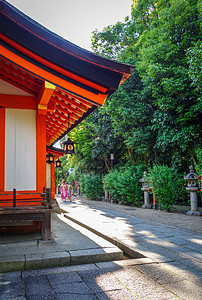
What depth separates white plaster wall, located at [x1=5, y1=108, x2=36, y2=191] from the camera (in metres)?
5.31

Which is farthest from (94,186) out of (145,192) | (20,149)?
(20,149)

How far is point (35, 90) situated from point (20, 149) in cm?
142

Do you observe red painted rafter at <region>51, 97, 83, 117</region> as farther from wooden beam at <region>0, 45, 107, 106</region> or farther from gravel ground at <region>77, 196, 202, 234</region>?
gravel ground at <region>77, 196, 202, 234</region>

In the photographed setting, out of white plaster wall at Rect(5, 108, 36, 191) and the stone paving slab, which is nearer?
the stone paving slab

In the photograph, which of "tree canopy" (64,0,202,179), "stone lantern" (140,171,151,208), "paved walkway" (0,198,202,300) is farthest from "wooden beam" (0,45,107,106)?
"stone lantern" (140,171,151,208)

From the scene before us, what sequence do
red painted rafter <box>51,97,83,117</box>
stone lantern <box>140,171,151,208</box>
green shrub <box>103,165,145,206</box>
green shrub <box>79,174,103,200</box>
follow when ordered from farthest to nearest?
green shrub <box>79,174,103,200</box>
green shrub <box>103,165,145,206</box>
stone lantern <box>140,171,151,208</box>
red painted rafter <box>51,97,83,117</box>

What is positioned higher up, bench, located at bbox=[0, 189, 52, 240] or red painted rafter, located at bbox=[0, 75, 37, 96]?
red painted rafter, located at bbox=[0, 75, 37, 96]

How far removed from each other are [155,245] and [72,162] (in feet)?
64.8

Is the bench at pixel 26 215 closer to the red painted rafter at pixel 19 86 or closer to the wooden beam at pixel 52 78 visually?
the wooden beam at pixel 52 78

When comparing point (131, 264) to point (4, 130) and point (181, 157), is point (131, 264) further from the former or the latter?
point (181, 157)

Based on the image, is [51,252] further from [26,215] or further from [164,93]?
[164,93]

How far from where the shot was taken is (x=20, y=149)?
5.45 metres

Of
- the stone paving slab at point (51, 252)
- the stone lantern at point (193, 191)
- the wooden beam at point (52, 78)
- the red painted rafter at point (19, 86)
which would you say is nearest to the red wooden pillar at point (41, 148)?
the red painted rafter at point (19, 86)

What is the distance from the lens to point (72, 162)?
956 inches
